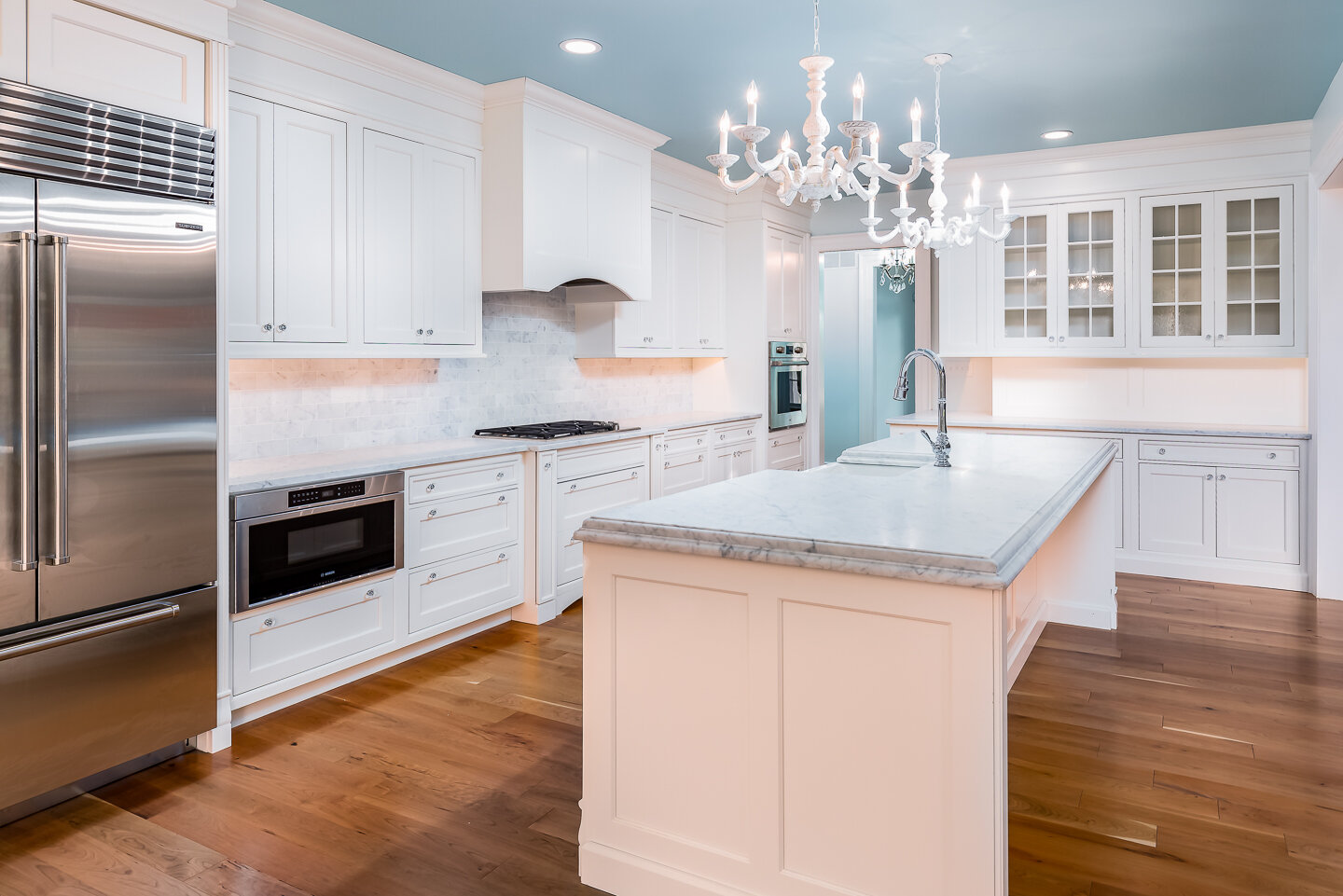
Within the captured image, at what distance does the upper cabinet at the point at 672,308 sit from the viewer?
17.3 ft

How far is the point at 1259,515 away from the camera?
5012 millimetres

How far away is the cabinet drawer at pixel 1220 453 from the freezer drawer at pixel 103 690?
500 centimetres

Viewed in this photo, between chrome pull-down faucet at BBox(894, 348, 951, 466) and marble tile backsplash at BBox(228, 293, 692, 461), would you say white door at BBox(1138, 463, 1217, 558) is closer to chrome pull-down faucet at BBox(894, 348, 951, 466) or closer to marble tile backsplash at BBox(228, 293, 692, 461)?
chrome pull-down faucet at BBox(894, 348, 951, 466)

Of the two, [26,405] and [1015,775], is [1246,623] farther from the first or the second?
[26,405]

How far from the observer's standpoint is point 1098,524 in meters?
4.04

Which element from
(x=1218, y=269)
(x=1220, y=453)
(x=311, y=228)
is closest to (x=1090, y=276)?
(x=1218, y=269)

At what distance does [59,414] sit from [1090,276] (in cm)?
548

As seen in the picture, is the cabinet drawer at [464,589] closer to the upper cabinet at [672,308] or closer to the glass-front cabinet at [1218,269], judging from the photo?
the upper cabinet at [672,308]

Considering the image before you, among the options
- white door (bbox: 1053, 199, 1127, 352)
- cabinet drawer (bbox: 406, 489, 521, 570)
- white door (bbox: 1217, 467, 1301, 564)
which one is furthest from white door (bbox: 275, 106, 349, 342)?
white door (bbox: 1217, 467, 1301, 564)

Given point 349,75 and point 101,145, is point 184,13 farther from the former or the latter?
point 349,75

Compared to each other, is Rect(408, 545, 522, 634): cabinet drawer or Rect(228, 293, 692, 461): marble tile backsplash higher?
Rect(228, 293, 692, 461): marble tile backsplash

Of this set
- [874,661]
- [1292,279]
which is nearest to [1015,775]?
[874,661]

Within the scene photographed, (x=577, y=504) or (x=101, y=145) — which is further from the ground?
(x=101, y=145)

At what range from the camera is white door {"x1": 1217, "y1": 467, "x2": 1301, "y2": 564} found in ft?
16.2
